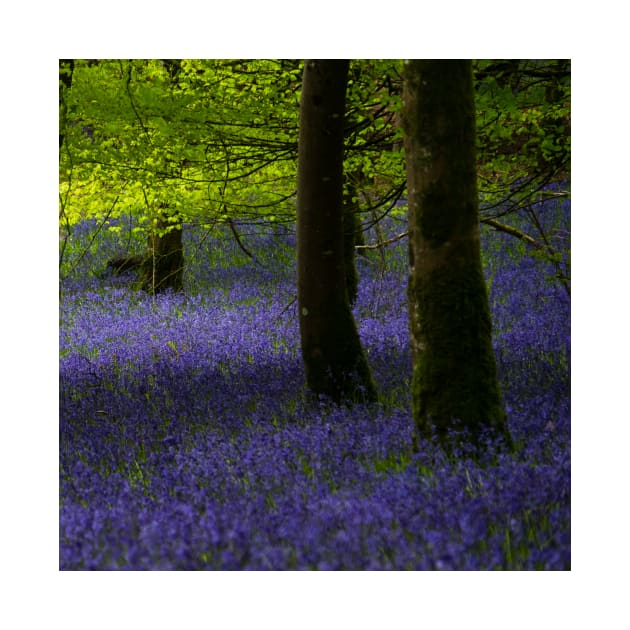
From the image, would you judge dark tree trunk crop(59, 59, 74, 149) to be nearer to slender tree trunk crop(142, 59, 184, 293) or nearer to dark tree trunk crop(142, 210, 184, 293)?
slender tree trunk crop(142, 59, 184, 293)

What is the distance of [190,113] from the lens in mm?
6945

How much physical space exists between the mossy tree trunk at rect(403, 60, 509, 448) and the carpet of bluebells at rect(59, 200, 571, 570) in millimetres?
369

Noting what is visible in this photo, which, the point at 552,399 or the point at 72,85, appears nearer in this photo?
the point at 552,399

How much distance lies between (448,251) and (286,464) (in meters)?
1.70

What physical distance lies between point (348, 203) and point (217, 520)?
688 centimetres

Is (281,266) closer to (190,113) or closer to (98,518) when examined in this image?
(190,113)

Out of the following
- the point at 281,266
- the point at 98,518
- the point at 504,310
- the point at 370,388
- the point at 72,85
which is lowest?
the point at 98,518

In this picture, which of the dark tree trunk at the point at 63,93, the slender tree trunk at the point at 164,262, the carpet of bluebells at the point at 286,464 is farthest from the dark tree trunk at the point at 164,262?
the dark tree trunk at the point at 63,93

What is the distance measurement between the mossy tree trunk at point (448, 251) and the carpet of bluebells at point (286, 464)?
369 mm

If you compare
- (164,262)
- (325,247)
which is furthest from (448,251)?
(164,262)

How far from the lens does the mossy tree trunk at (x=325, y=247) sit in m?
6.16

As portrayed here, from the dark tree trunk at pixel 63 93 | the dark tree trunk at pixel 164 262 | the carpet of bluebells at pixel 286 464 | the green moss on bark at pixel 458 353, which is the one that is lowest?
the carpet of bluebells at pixel 286 464

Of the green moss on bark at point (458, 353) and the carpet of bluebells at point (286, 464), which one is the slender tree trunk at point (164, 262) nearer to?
the carpet of bluebells at point (286, 464)
